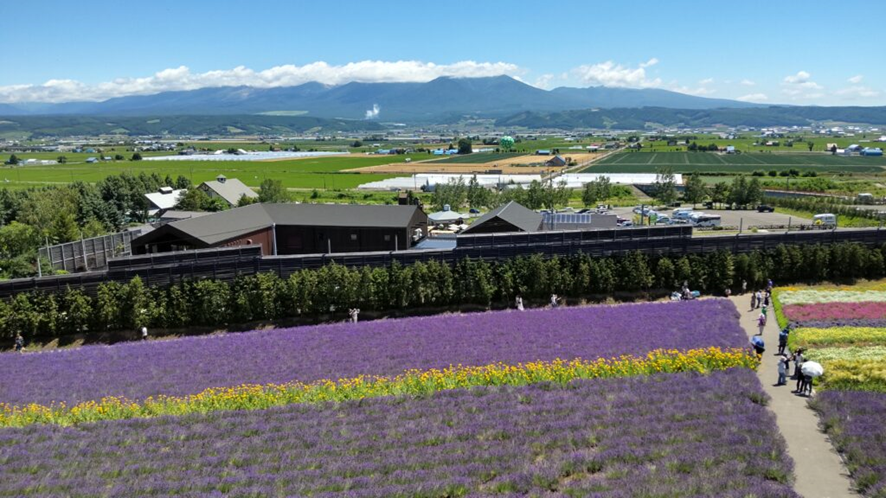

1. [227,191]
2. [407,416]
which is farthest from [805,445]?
[227,191]

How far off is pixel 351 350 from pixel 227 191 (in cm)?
4976

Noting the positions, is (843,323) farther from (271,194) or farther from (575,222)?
(271,194)

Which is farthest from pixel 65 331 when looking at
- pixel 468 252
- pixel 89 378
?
pixel 468 252

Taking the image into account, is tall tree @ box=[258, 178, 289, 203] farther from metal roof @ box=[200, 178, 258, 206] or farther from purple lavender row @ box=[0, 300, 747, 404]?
purple lavender row @ box=[0, 300, 747, 404]

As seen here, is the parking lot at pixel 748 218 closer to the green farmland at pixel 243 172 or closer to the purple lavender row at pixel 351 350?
the purple lavender row at pixel 351 350

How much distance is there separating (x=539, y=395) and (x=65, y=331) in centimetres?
2017

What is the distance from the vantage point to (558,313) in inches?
933

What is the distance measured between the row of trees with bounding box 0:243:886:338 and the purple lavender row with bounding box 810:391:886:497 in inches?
546

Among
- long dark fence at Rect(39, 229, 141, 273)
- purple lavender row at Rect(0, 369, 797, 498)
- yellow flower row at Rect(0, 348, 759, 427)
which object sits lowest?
long dark fence at Rect(39, 229, 141, 273)

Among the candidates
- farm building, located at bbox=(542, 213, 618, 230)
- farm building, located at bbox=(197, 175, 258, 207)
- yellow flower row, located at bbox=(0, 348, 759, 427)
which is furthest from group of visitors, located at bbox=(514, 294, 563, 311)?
farm building, located at bbox=(197, 175, 258, 207)

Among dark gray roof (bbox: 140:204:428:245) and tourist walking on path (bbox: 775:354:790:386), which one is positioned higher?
dark gray roof (bbox: 140:204:428:245)

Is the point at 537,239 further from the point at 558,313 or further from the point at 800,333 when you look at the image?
the point at 800,333

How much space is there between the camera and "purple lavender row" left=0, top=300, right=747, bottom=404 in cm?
1736

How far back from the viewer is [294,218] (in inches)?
1421
